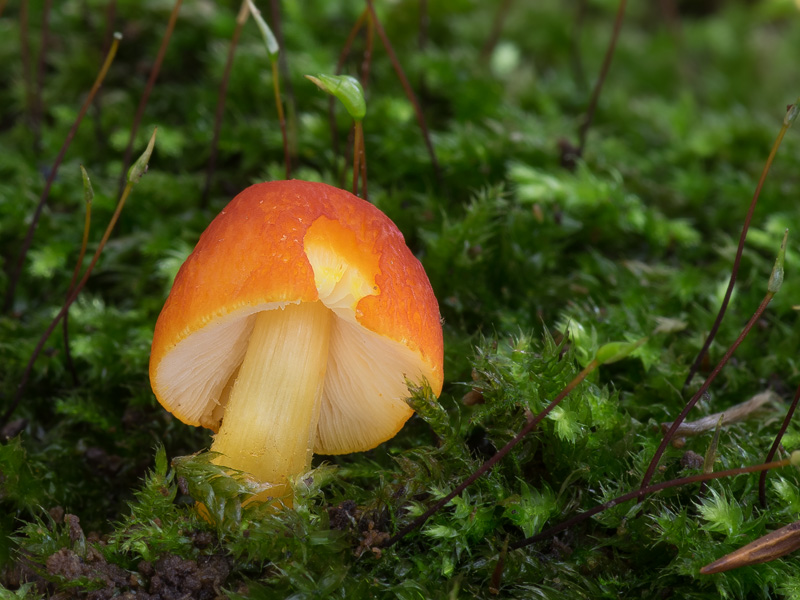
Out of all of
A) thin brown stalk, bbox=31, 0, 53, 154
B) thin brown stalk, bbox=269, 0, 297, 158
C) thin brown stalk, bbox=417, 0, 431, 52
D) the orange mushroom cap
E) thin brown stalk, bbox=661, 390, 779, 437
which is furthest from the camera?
thin brown stalk, bbox=417, 0, 431, 52

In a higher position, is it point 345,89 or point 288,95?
point 345,89

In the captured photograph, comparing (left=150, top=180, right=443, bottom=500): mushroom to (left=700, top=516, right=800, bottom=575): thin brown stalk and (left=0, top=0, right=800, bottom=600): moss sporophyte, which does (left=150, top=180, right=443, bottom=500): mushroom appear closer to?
(left=0, top=0, right=800, bottom=600): moss sporophyte

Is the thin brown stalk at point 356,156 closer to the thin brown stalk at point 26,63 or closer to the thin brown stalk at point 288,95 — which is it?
the thin brown stalk at point 288,95

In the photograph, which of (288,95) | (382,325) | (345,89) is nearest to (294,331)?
(382,325)

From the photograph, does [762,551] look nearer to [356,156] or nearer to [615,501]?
[615,501]

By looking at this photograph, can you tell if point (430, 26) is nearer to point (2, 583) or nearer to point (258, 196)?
point (258, 196)

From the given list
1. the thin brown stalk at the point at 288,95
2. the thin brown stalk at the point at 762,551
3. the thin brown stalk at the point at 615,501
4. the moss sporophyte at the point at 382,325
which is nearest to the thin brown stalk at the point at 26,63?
the moss sporophyte at the point at 382,325

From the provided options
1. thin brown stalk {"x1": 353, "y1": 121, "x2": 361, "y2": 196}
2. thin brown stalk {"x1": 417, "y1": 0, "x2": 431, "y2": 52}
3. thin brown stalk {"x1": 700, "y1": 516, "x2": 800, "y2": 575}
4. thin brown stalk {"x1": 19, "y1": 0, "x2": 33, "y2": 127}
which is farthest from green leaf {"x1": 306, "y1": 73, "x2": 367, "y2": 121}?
thin brown stalk {"x1": 19, "y1": 0, "x2": 33, "y2": 127}
